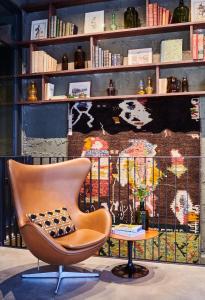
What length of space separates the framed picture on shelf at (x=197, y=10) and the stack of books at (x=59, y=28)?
63.9 inches

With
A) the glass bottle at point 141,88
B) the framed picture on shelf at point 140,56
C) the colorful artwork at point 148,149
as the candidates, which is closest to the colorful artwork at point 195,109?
the colorful artwork at point 148,149

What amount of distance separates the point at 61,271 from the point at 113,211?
211 centimetres

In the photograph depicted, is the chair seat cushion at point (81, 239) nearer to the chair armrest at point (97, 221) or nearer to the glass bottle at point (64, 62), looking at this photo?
the chair armrest at point (97, 221)

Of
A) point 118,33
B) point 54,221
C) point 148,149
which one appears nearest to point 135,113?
point 148,149

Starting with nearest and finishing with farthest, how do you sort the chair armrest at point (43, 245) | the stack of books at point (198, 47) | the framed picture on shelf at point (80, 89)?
the chair armrest at point (43, 245) → the stack of books at point (198, 47) → the framed picture on shelf at point (80, 89)

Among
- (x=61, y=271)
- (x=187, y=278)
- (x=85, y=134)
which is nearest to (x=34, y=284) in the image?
(x=61, y=271)

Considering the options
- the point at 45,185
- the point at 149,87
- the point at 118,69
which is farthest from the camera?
the point at 118,69

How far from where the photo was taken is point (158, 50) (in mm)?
4949

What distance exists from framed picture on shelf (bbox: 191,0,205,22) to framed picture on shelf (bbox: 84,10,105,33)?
3.95 ft

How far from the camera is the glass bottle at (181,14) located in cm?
465

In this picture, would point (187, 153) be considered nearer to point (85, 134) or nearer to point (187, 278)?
point (85, 134)

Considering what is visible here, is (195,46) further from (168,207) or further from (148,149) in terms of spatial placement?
(168,207)

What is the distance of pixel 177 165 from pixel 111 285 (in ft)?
7.41

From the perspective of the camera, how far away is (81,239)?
301 cm
